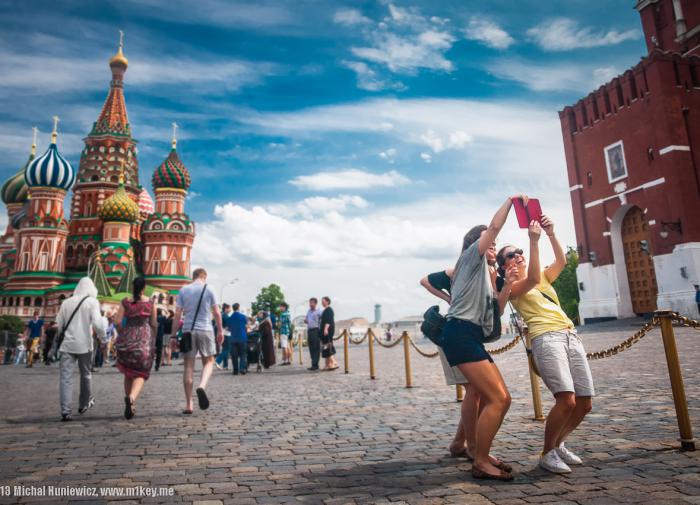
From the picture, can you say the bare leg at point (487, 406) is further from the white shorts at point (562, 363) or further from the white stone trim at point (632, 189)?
the white stone trim at point (632, 189)

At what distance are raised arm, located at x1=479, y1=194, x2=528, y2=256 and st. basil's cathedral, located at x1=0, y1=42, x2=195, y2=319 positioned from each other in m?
43.7

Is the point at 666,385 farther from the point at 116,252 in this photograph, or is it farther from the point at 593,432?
the point at 116,252

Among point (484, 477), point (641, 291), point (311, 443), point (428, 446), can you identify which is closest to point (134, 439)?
point (311, 443)

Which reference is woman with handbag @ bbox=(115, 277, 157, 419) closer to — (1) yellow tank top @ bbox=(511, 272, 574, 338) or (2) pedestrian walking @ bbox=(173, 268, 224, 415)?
(2) pedestrian walking @ bbox=(173, 268, 224, 415)

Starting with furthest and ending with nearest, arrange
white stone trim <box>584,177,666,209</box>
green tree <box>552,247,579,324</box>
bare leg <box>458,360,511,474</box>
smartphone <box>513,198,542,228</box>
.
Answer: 1. green tree <box>552,247,579,324</box>
2. white stone trim <box>584,177,666,209</box>
3. smartphone <box>513,198,542,228</box>
4. bare leg <box>458,360,511,474</box>

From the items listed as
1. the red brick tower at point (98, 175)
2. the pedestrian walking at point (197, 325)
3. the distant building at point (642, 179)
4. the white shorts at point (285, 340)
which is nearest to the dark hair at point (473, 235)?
the pedestrian walking at point (197, 325)

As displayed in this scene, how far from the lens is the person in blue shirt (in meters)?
13.6

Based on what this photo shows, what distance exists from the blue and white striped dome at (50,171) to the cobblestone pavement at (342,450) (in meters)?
49.9

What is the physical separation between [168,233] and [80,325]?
47.7m

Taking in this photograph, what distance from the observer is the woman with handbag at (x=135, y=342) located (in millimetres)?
6789

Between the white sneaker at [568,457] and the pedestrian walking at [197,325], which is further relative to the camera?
the pedestrian walking at [197,325]

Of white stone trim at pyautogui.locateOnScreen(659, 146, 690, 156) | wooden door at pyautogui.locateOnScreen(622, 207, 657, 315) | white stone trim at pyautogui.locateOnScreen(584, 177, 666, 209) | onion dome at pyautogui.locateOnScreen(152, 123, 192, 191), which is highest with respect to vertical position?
onion dome at pyautogui.locateOnScreen(152, 123, 192, 191)

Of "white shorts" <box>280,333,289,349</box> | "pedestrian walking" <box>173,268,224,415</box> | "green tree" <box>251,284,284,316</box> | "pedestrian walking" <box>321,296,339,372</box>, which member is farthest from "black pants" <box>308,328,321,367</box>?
"green tree" <box>251,284,284,316</box>

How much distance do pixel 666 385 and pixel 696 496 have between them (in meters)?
4.96
